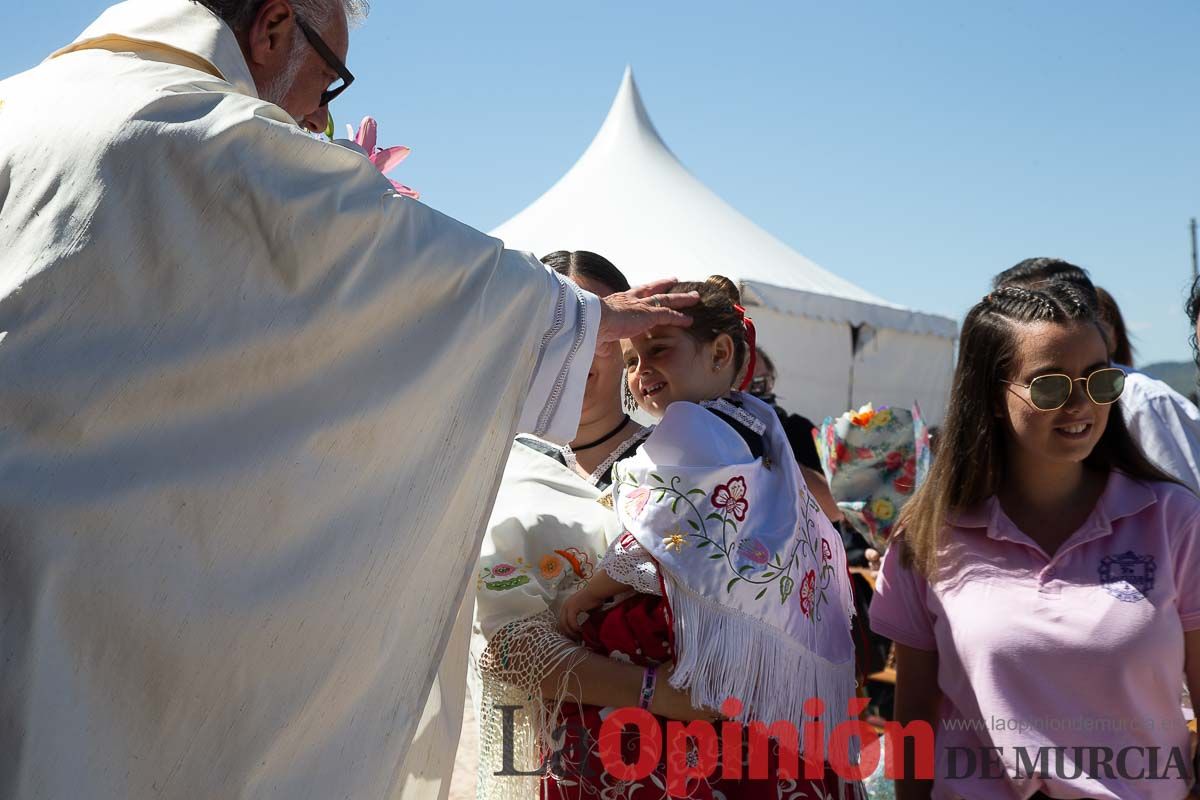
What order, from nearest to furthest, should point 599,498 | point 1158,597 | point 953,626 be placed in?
point 1158,597
point 953,626
point 599,498

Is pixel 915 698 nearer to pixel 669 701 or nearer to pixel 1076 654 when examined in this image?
pixel 1076 654

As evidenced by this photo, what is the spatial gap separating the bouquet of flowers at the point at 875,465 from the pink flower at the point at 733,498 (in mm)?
1571

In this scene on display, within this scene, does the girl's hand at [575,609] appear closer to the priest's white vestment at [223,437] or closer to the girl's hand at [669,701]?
the girl's hand at [669,701]

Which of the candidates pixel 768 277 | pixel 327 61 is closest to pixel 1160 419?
pixel 327 61

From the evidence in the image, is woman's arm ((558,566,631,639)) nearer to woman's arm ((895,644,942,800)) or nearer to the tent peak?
woman's arm ((895,644,942,800))

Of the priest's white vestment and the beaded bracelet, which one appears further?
the beaded bracelet

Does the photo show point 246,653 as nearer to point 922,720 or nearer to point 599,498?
point 599,498

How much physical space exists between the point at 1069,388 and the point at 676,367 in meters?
0.78

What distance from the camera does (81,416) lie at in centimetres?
161

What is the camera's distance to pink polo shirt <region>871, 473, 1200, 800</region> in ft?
6.31

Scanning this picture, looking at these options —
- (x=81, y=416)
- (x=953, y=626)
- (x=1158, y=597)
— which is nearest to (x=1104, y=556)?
(x=1158, y=597)

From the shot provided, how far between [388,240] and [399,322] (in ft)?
0.48

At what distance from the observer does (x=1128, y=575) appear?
200 cm

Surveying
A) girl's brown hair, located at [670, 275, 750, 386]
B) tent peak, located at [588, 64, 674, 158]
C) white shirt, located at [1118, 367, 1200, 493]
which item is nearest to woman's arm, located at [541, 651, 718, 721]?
girl's brown hair, located at [670, 275, 750, 386]
